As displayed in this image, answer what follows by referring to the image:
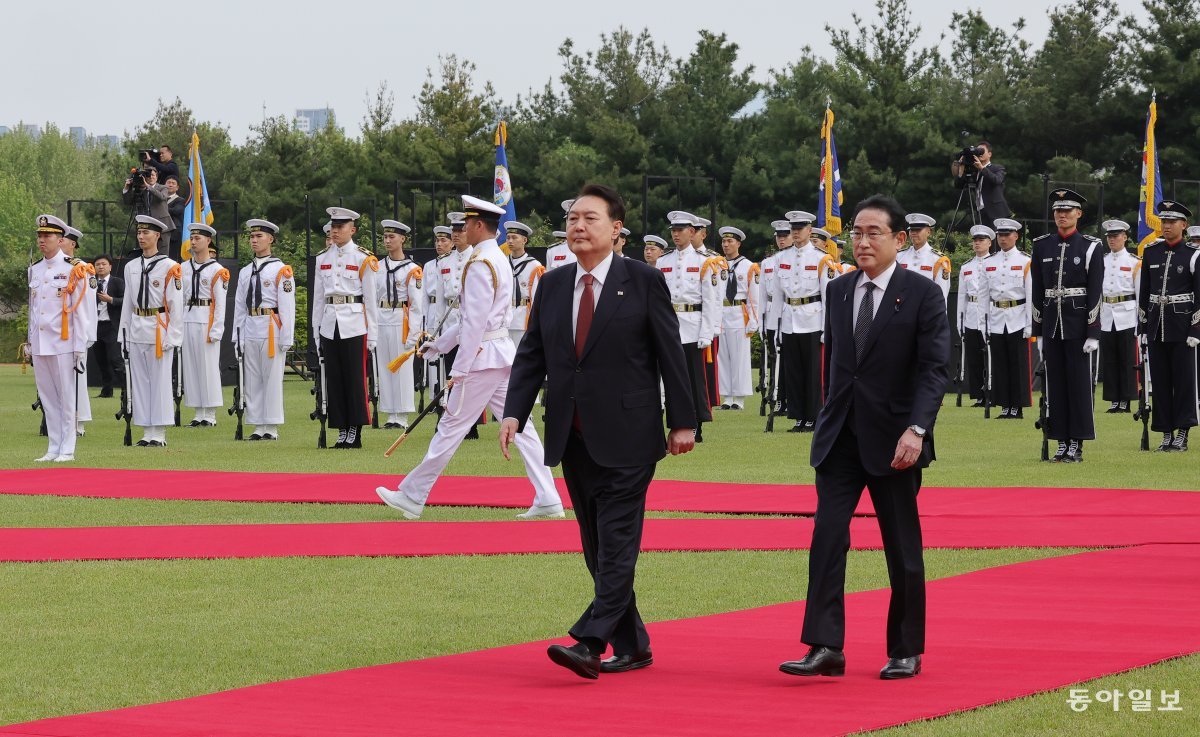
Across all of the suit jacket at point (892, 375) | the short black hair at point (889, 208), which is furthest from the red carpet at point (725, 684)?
the short black hair at point (889, 208)

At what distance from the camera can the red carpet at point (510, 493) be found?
1200cm

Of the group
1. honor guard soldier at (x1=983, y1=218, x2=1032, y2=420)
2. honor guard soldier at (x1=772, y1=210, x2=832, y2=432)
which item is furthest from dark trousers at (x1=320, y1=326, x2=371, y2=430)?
honor guard soldier at (x1=983, y1=218, x2=1032, y2=420)

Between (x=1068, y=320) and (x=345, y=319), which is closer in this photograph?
(x=1068, y=320)

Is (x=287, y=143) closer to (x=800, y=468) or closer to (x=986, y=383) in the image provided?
(x=986, y=383)

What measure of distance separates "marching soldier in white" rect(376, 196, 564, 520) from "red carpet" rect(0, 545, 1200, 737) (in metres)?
3.57

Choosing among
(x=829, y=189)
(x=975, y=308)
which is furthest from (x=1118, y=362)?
(x=829, y=189)

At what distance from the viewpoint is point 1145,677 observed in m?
6.43

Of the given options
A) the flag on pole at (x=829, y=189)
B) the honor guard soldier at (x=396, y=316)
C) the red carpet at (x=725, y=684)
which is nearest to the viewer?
the red carpet at (x=725, y=684)

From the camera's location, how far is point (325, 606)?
330 inches

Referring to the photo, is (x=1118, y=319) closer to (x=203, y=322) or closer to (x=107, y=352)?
(x=203, y=322)

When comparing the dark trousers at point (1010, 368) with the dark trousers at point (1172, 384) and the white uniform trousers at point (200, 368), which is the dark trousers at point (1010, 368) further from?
the white uniform trousers at point (200, 368)

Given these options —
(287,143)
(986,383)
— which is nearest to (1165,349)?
(986,383)

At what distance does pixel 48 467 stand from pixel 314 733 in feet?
36.3

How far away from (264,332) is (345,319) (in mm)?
1734
